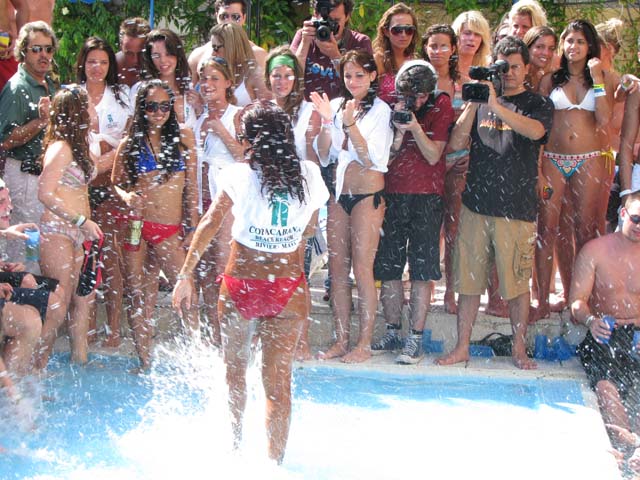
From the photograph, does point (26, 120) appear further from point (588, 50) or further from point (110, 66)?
point (588, 50)

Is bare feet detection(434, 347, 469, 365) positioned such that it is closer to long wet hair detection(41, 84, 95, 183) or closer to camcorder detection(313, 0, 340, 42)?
camcorder detection(313, 0, 340, 42)

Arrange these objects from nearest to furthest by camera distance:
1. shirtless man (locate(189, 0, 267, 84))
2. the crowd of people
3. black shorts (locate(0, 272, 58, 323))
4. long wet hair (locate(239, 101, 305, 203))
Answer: long wet hair (locate(239, 101, 305, 203)) < black shorts (locate(0, 272, 58, 323)) < the crowd of people < shirtless man (locate(189, 0, 267, 84))

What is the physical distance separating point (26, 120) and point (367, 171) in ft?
7.87

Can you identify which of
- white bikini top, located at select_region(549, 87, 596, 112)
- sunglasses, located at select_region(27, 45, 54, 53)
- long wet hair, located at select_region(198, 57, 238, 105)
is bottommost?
white bikini top, located at select_region(549, 87, 596, 112)

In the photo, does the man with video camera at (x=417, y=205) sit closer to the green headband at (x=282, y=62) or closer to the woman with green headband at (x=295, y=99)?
the woman with green headband at (x=295, y=99)

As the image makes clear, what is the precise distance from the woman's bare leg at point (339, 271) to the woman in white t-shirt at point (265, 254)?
5.93 feet

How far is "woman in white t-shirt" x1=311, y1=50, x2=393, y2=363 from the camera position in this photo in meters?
6.43

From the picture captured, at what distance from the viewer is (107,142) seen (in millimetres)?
6797

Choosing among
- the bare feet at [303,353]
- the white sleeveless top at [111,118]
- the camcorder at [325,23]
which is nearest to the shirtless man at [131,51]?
the white sleeveless top at [111,118]

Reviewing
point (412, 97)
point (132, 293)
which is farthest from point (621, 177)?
point (132, 293)

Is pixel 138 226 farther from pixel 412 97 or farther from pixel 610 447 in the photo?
pixel 610 447

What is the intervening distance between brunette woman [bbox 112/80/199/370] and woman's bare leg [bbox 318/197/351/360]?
0.96 metres

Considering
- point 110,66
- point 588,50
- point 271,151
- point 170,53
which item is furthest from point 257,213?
point 588,50

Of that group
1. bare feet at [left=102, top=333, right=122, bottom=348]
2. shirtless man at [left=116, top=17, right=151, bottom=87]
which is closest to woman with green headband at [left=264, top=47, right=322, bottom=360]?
shirtless man at [left=116, top=17, right=151, bottom=87]
